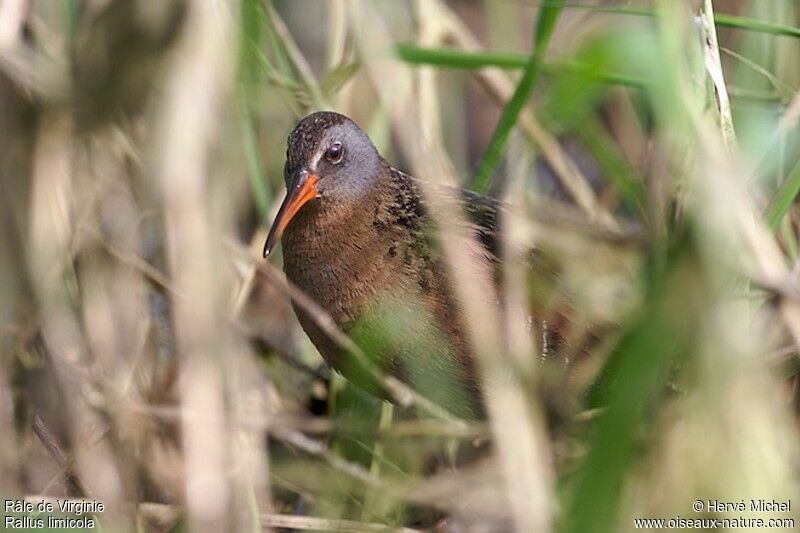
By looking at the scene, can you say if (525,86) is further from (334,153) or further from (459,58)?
(334,153)

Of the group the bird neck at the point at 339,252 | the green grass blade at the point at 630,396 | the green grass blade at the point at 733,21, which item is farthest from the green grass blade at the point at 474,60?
the green grass blade at the point at 630,396

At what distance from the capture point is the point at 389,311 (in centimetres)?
248

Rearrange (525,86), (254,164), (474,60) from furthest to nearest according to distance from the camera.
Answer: (254,164)
(474,60)
(525,86)

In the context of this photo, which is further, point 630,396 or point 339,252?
point 339,252

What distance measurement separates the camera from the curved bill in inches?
97.5

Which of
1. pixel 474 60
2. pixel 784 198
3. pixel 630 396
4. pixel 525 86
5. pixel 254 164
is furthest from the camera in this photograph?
pixel 254 164

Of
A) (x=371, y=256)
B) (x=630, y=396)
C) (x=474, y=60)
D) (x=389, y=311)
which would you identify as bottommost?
(x=630, y=396)

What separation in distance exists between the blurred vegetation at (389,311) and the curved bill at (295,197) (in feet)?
0.31

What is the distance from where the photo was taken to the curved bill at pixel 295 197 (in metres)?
2.48

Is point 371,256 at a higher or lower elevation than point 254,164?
lower

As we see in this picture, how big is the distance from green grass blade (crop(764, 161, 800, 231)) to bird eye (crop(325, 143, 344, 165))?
35.4 inches

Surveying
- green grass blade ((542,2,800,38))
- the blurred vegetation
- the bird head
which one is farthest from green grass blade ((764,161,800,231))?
the bird head

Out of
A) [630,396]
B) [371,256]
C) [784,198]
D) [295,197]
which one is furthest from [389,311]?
[630,396]

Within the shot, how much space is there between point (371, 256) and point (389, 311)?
142 millimetres
